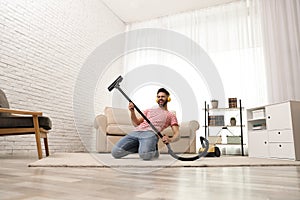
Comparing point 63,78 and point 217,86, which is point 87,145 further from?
point 217,86

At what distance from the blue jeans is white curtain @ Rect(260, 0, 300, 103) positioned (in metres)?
2.47

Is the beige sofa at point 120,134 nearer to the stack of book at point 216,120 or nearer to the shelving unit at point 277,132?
the stack of book at point 216,120

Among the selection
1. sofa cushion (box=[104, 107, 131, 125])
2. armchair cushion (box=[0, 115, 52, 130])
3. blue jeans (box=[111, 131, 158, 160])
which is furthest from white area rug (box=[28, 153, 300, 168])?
sofa cushion (box=[104, 107, 131, 125])

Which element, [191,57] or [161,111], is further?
[191,57]

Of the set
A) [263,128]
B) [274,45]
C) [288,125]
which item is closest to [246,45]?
[274,45]

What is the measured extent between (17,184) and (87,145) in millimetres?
3648

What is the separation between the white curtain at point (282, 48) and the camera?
376 centimetres

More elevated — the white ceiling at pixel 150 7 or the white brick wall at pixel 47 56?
the white ceiling at pixel 150 7

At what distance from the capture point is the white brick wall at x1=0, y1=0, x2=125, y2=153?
2963mm

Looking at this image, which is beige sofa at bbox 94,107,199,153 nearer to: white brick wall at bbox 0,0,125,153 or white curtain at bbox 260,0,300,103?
white brick wall at bbox 0,0,125,153

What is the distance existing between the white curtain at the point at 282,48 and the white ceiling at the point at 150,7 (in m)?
0.96

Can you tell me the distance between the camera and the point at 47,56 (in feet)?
11.6

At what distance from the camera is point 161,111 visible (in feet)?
8.03

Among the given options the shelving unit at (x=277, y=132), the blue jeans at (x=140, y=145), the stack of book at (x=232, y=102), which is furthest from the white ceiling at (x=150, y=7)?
the blue jeans at (x=140, y=145)
